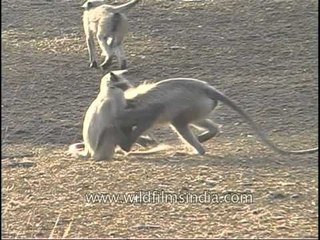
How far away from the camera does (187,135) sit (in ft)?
24.1

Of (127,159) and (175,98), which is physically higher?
(175,98)

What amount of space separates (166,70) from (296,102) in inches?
84.0

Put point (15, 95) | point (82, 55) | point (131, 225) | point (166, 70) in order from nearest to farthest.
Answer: point (131, 225)
point (15, 95)
point (166, 70)
point (82, 55)

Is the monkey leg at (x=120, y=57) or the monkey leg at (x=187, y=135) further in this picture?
the monkey leg at (x=120, y=57)

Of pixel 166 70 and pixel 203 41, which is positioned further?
pixel 203 41

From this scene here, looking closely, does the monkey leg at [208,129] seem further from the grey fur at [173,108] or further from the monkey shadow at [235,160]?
the monkey shadow at [235,160]

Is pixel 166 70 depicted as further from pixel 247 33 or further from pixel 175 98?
pixel 175 98

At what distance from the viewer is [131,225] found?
530cm

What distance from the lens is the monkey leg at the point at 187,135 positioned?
24.0 ft

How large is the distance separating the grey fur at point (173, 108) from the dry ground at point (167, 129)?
0.60ft

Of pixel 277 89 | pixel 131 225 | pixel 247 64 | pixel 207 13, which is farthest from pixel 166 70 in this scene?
pixel 131 225

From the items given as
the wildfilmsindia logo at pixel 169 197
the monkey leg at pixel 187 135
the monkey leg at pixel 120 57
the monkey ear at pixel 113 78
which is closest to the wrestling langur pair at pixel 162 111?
the monkey leg at pixel 187 135

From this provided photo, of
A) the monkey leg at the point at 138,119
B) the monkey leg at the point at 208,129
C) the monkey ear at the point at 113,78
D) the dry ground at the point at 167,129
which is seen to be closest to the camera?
the dry ground at the point at 167,129

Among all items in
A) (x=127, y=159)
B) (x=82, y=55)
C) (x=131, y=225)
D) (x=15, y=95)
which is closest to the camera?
(x=131, y=225)
